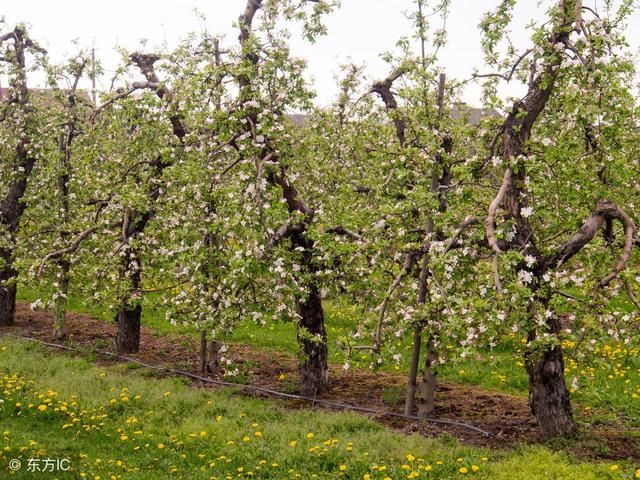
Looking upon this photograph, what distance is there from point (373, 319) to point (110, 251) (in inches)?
Answer: 315

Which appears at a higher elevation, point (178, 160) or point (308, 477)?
point (178, 160)

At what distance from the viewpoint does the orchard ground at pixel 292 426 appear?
9172mm

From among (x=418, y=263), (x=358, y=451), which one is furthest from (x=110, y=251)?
(x=358, y=451)

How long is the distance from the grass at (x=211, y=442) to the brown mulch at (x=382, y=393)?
797 millimetres

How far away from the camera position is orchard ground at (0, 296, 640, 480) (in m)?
9.17

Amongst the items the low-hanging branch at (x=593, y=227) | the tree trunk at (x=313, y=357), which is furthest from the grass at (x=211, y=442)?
the low-hanging branch at (x=593, y=227)

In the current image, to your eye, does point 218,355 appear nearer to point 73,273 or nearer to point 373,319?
point 73,273

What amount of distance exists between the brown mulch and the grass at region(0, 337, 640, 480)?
797 mm

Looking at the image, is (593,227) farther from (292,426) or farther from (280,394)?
(280,394)

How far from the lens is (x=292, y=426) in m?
10.9

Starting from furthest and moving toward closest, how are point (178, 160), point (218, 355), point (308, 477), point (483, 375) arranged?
point (218, 355)
point (483, 375)
point (178, 160)
point (308, 477)

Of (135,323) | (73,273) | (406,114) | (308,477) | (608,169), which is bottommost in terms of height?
(308,477)

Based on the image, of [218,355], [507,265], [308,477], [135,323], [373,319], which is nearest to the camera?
[507,265]

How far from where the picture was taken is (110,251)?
51.9 ft
